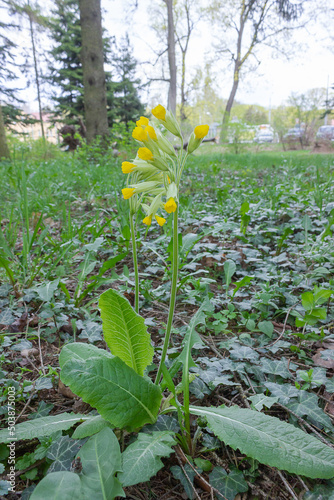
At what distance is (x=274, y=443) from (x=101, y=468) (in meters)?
0.50

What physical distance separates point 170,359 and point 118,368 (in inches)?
18.2

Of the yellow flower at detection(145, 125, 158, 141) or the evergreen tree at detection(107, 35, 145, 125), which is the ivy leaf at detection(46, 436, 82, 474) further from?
the evergreen tree at detection(107, 35, 145, 125)

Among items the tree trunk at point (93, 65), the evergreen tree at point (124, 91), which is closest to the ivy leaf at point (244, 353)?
the tree trunk at point (93, 65)

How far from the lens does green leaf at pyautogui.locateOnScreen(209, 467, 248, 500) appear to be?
0.90 meters

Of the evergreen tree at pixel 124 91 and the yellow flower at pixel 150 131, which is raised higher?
the evergreen tree at pixel 124 91

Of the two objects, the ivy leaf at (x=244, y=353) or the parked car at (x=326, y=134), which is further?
the parked car at (x=326, y=134)

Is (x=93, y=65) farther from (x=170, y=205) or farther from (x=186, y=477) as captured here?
(x=186, y=477)

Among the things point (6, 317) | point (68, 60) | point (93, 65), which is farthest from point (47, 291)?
point (68, 60)

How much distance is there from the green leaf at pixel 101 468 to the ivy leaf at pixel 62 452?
0.17 meters

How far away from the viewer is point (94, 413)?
113 cm

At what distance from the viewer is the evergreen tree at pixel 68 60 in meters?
17.0

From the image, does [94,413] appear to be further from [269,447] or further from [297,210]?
[297,210]

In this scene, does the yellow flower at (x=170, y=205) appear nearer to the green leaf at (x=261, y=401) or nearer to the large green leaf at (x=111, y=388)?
the large green leaf at (x=111, y=388)

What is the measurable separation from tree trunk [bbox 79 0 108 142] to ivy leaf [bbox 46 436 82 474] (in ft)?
26.8
